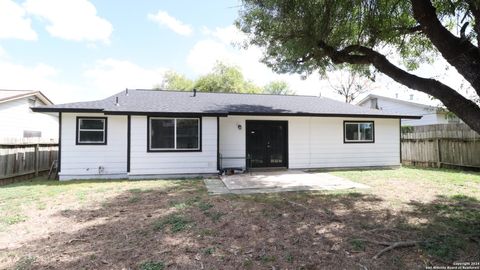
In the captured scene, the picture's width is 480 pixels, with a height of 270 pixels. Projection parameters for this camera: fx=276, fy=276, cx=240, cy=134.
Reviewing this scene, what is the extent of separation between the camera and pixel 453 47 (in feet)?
14.6

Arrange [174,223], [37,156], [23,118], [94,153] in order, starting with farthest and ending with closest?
[23,118], [37,156], [94,153], [174,223]

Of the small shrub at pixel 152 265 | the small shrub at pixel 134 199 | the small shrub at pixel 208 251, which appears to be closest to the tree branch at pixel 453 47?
the small shrub at pixel 208 251

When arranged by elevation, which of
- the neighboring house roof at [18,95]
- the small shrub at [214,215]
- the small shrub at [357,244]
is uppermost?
the neighboring house roof at [18,95]

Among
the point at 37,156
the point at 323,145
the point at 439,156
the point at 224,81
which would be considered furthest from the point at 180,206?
the point at 224,81

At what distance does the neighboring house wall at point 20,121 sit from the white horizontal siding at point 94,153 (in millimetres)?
4273

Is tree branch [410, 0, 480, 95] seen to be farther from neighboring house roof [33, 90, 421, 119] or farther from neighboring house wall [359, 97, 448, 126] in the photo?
neighboring house wall [359, 97, 448, 126]

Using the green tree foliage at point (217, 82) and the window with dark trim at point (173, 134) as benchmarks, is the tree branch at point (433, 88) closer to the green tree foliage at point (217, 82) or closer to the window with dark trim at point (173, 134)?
the window with dark trim at point (173, 134)

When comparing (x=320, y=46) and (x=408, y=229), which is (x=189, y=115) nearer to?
(x=320, y=46)

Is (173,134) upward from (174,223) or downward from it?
upward

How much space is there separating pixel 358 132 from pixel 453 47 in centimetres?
814

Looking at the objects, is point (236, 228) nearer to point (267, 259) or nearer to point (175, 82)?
point (267, 259)

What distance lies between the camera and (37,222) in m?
5.09

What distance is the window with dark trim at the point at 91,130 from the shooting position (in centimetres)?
979

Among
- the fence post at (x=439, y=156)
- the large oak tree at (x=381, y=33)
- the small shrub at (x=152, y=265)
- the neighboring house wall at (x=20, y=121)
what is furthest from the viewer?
the neighboring house wall at (x=20, y=121)
